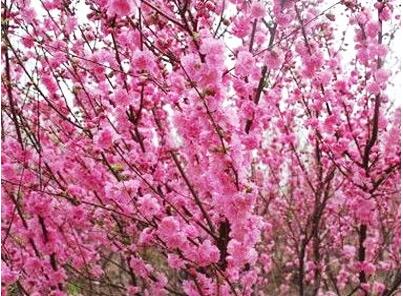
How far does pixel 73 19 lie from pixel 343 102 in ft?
8.14

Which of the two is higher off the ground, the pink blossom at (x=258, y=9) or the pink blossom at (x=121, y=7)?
the pink blossom at (x=258, y=9)

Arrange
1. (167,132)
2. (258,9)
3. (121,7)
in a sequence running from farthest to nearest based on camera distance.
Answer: (167,132) → (258,9) → (121,7)

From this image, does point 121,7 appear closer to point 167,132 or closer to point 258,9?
point 258,9

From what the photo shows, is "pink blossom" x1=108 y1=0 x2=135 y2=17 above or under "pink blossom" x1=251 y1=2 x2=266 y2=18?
under

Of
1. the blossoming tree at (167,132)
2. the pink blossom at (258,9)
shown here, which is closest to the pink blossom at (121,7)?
the blossoming tree at (167,132)

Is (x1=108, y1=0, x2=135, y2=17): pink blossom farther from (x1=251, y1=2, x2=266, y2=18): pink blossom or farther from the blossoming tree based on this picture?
(x1=251, y1=2, x2=266, y2=18): pink blossom

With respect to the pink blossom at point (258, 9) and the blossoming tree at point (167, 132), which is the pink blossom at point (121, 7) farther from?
the pink blossom at point (258, 9)

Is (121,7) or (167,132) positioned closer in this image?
(121,7)

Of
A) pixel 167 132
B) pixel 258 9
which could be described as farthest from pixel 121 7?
pixel 167 132

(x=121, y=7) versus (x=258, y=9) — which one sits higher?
(x=258, y=9)

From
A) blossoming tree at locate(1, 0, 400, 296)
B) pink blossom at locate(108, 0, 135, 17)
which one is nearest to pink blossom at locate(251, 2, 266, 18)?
blossoming tree at locate(1, 0, 400, 296)

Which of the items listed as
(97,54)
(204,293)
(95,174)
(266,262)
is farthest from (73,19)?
(266,262)

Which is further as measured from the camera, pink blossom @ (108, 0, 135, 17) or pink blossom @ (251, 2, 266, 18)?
pink blossom @ (251, 2, 266, 18)

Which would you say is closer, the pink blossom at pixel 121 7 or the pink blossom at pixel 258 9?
the pink blossom at pixel 121 7
